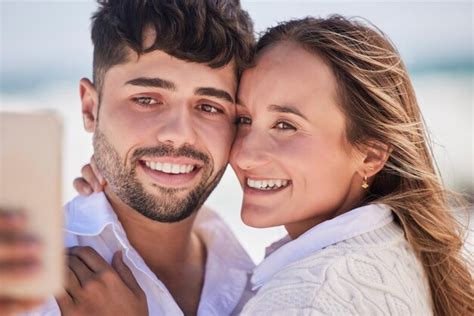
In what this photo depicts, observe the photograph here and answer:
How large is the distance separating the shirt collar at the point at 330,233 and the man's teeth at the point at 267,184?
23 centimetres

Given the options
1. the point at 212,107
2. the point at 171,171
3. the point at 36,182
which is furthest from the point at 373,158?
the point at 36,182

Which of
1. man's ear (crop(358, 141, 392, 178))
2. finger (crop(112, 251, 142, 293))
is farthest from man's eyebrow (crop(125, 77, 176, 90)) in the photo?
man's ear (crop(358, 141, 392, 178))

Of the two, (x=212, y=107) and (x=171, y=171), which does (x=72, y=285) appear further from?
(x=212, y=107)

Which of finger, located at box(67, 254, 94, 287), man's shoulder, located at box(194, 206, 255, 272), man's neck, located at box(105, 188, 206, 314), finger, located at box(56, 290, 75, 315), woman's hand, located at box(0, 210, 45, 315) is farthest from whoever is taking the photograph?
man's shoulder, located at box(194, 206, 255, 272)

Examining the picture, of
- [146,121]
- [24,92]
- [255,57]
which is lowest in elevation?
[24,92]

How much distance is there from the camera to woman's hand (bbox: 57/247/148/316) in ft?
7.13

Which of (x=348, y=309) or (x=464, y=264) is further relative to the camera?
(x=464, y=264)

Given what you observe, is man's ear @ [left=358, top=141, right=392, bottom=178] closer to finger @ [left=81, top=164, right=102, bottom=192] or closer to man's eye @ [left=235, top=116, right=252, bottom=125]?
man's eye @ [left=235, top=116, right=252, bottom=125]

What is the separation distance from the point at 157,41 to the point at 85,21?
1114 centimetres

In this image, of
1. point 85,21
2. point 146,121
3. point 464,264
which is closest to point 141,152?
point 146,121

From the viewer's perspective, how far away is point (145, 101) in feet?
8.16

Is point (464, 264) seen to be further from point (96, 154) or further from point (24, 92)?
point (24, 92)

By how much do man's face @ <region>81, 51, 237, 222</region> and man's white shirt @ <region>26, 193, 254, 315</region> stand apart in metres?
0.12

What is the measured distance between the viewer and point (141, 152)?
2.46 meters
